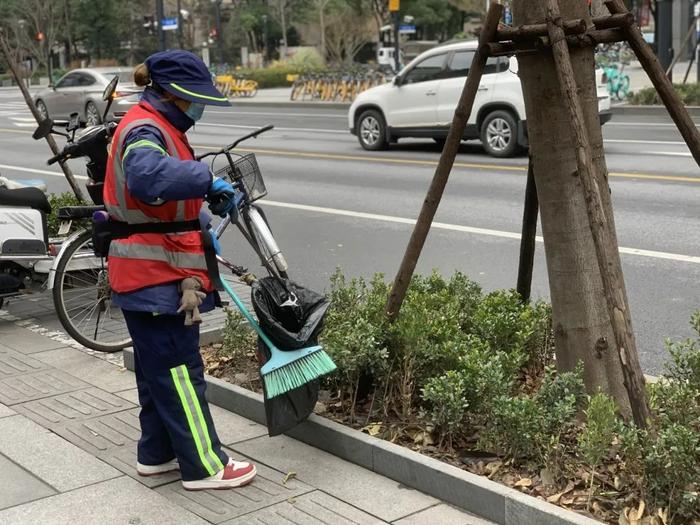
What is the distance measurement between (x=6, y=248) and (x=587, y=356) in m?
4.06

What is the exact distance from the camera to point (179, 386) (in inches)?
165

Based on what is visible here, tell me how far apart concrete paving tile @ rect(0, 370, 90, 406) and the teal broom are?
6.06ft

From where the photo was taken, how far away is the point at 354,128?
61.8ft

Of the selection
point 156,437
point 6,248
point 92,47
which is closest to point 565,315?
point 156,437

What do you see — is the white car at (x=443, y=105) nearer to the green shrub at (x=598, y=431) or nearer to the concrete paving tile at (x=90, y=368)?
the concrete paving tile at (x=90, y=368)

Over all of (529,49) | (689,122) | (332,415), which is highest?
(529,49)

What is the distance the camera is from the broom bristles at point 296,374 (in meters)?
4.35

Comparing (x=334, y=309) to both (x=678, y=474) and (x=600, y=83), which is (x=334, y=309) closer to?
(x=678, y=474)

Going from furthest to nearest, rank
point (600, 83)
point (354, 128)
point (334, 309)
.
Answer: point (354, 128) < point (600, 83) < point (334, 309)

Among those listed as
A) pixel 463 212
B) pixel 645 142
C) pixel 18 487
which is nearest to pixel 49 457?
pixel 18 487

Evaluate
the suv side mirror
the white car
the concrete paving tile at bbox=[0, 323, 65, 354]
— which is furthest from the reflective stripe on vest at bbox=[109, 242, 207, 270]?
the white car

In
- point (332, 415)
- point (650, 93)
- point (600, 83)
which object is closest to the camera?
point (332, 415)

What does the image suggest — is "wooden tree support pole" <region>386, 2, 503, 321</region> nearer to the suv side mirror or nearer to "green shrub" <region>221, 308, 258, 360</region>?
"green shrub" <region>221, 308, 258, 360</region>

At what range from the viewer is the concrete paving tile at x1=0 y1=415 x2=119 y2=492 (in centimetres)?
443
